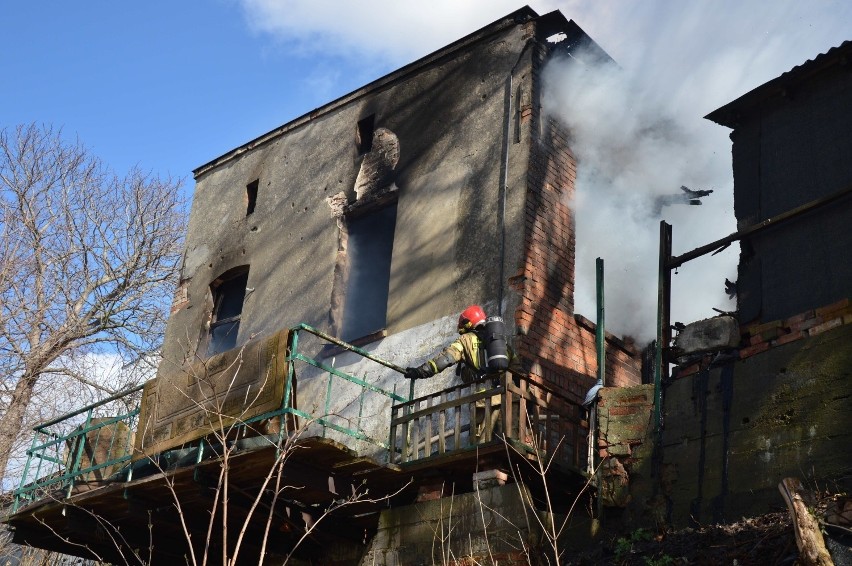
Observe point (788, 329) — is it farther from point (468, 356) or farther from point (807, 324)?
point (468, 356)

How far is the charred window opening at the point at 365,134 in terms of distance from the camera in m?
13.5

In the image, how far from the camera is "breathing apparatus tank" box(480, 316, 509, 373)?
361 inches

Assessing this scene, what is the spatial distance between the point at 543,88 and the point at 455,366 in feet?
11.7

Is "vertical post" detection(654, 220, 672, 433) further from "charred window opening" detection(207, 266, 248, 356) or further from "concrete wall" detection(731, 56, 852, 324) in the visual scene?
"charred window opening" detection(207, 266, 248, 356)

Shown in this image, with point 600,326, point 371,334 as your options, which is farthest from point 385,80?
point 600,326

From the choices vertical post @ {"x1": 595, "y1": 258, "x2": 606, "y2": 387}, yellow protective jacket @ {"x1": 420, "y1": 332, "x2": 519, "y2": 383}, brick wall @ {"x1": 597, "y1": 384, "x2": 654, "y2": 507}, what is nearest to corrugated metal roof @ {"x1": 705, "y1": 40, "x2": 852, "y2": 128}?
vertical post @ {"x1": 595, "y1": 258, "x2": 606, "y2": 387}

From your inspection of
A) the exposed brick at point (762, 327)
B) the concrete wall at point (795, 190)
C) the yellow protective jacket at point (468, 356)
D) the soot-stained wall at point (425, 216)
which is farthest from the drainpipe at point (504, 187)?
the exposed brick at point (762, 327)

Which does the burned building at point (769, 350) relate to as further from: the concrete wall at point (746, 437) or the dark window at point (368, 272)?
the dark window at point (368, 272)

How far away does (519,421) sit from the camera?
8812mm

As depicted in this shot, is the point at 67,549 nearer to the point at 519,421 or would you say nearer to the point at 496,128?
the point at 519,421

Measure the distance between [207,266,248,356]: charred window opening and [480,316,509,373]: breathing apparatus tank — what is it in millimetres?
5339

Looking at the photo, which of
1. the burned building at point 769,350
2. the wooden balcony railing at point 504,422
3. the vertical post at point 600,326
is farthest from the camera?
the vertical post at point 600,326

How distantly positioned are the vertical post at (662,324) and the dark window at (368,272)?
3808 millimetres

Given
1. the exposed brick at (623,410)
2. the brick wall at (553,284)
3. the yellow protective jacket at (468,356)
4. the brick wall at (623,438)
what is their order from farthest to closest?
the brick wall at (553,284) → the yellow protective jacket at (468,356) → the exposed brick at (623,410) → the brick wall at (623,438)
